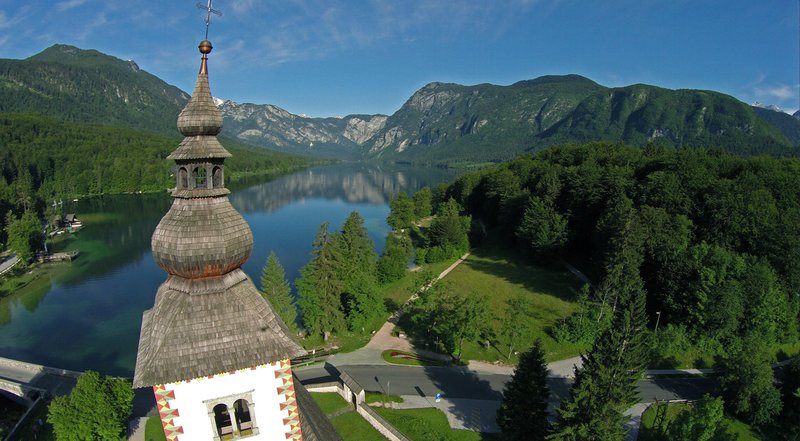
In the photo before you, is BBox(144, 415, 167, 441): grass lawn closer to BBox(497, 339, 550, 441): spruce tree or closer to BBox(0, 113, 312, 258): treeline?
BBox(497, 339, 550, 441): spruce tree

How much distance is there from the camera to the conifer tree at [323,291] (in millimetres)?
34688

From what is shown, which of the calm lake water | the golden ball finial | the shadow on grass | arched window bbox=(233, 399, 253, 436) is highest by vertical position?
the golden ball finial

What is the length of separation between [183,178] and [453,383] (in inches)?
1007

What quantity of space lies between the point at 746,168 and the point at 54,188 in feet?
513

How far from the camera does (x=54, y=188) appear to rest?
11894 cm

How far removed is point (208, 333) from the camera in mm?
8391

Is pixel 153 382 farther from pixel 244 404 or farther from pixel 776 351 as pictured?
pixel 776 351

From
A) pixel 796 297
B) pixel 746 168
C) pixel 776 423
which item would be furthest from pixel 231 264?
pixel 746 168

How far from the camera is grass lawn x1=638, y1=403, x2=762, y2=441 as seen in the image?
23.7 m

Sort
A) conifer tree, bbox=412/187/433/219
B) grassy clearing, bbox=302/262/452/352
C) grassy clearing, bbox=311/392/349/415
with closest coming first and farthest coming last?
1. grassy clearing, bbox=311/392/349/415
2. grassy clearing, bbox=302/262/452/352
3. conifer tree, bbox=412/187/433/219

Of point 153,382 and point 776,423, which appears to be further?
point 776,423

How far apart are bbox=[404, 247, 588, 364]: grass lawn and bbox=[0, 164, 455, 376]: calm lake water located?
20189 millimetres

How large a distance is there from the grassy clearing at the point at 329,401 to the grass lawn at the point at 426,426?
2338 mm

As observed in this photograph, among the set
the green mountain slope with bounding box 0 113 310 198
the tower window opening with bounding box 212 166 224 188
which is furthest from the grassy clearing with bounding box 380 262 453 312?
the green mountain slope with bounding box 0 113 310 198
